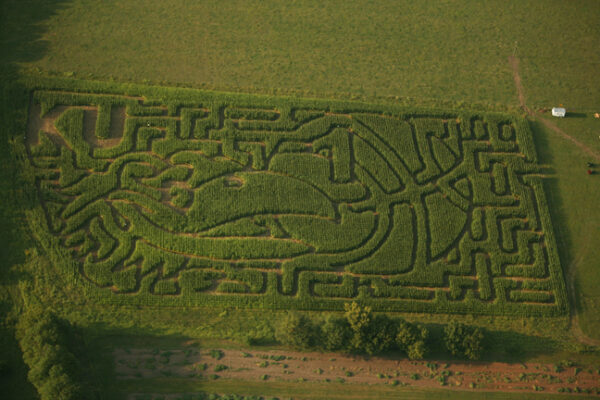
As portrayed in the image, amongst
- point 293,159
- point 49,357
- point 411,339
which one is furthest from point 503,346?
point 49,357

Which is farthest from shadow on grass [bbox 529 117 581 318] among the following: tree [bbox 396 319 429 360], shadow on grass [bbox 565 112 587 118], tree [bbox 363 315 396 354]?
tree [bbox 363 315 396 354]

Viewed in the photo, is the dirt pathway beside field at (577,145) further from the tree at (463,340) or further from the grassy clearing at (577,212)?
the tree at (463,340)

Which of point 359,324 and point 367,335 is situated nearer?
point 359,324

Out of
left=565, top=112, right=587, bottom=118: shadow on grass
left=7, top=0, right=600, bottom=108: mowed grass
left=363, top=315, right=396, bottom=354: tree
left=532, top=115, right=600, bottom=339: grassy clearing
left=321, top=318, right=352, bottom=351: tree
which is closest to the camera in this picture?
left=321, top=318, right=352, bottom=351: tree

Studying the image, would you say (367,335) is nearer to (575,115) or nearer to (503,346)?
(503,346)

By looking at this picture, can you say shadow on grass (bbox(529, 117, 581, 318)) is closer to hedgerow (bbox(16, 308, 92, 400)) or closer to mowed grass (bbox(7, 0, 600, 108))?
mowed grass (bbox(7, 0, 600, 108))

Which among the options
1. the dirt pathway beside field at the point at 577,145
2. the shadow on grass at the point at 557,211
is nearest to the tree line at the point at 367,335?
the dirt pathway beside field at the point at 577,145

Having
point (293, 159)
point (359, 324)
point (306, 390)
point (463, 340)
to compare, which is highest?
point (293, 159)
